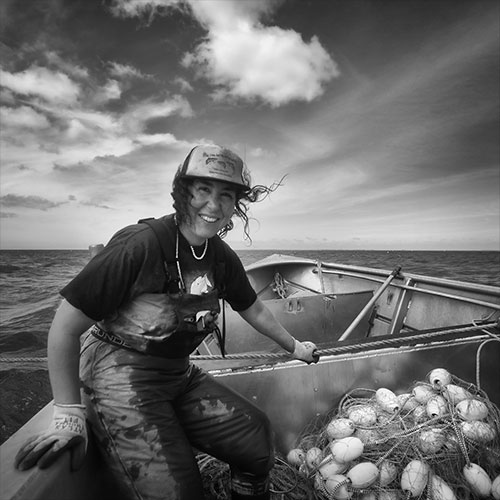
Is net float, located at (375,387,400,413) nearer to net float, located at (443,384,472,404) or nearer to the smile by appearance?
net float, located at (443,384,472,404)

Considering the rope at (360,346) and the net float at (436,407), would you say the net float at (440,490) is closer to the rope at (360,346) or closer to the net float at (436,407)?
the net float at (436,407)

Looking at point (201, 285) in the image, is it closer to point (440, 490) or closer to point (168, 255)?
point (168, 255)

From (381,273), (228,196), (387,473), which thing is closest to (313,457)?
(387,473)

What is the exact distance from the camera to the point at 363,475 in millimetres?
2215

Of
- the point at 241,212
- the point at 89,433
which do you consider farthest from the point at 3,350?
the point at 241,212

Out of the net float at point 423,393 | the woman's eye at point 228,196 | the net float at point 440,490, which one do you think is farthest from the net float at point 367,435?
the woman's eye at point 228,196

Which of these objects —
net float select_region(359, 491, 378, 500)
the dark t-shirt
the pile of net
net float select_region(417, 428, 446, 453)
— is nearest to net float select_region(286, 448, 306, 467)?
the pile of net

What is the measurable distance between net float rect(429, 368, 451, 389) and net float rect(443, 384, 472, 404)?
0.29ft

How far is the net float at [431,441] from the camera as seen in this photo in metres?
2.31

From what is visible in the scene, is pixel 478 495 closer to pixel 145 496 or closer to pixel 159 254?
pixel 145 496

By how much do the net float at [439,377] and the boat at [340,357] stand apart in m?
0.13

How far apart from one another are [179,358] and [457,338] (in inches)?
113

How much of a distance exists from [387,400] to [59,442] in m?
2.54

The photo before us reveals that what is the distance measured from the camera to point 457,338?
3166 mm
